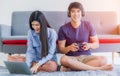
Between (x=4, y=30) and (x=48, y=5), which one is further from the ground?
(x=48, y=5)

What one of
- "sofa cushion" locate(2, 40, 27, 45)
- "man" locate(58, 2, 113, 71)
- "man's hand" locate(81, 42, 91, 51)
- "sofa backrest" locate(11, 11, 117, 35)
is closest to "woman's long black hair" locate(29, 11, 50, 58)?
"man" locate(58, 2, 113, 71)

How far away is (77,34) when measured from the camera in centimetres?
159

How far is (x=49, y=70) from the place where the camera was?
4.99ft

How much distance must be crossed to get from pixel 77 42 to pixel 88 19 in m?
0.81

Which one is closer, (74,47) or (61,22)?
(74,47)

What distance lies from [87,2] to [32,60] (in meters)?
1.31

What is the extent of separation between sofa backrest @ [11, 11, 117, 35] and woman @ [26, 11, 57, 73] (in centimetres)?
76

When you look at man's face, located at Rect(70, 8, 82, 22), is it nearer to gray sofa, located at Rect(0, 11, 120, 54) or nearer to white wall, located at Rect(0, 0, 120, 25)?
gray sofa, located at Rect(0, 11, 120, 54)

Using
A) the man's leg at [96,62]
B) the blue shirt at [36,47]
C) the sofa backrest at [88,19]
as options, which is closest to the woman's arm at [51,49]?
the blue shirt at [36,47]

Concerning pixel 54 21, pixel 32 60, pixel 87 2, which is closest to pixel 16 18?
pixel 54 21

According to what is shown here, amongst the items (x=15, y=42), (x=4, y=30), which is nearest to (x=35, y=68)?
(x=15, y=42)

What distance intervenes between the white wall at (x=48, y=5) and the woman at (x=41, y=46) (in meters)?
1.14

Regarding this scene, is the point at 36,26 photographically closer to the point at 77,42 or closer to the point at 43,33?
the point at 43,33

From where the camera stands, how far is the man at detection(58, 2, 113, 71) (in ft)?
5.02
